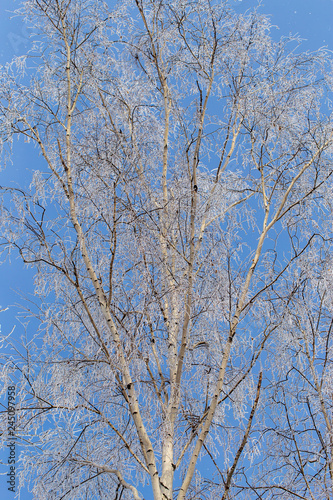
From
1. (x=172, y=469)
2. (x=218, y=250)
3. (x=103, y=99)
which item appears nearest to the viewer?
(x=172, y=469)

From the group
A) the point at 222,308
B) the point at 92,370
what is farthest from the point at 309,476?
the point at 92,370

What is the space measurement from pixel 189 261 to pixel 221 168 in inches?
39.5

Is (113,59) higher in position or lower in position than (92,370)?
higher

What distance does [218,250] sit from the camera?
4.26 m

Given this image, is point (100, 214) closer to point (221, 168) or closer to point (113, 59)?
point (221, 168)

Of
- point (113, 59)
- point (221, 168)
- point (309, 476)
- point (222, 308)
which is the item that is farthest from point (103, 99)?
point (309, 476)

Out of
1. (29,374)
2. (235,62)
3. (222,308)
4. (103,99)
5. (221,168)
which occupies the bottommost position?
(29,374)

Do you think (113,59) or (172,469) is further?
(113,59)

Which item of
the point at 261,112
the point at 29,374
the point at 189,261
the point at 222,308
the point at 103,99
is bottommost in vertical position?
the point at 29,374

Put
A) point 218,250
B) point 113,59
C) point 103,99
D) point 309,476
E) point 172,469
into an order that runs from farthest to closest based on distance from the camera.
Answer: point 113,59
point 103,99
point 218,250
point 309,476
point 172,469

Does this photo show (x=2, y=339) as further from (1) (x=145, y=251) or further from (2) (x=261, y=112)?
(2) (x=261, y=112)

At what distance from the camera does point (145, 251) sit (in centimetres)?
381

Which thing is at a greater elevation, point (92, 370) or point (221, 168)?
point (221, 168)

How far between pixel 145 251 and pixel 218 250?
0.71 m
